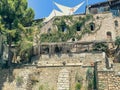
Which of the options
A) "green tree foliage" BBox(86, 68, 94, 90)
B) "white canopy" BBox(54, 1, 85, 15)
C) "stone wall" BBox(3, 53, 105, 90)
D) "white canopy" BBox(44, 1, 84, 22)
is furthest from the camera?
"white canopy" BBox(54, 1, 85, 15)

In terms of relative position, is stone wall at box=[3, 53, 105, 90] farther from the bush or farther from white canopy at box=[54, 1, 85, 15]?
white canopy at box=[54, 1, 85, 15]

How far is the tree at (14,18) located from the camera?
36.9 m

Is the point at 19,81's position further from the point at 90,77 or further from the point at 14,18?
the point at 14,18

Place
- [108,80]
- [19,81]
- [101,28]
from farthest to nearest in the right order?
1. [101,28]
2. [19,81]
3. [108,80]

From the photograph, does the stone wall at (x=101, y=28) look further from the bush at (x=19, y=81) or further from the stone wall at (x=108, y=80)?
the stone wall at (x=108, y=80)

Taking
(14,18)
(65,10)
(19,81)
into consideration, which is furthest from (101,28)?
(19,81)

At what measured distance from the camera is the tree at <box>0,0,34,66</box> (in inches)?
1453

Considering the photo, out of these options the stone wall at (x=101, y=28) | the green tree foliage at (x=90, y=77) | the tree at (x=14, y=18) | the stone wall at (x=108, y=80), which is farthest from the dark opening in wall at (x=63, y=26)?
the stone wall at (x=108, y=80)

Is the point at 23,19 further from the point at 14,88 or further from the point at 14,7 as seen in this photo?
the point at 14,88

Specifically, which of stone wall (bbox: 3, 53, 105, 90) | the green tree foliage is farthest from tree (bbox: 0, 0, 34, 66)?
the green tree foliage

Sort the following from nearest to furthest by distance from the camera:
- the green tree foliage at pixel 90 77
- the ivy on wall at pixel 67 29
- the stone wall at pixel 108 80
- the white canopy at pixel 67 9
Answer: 1. the stone wall at pixel 108 80
2. the green tree foliage at pixel 90 77
3. the ivy on wall at pixel 67 29
4. the white canopy at pixel 67 9

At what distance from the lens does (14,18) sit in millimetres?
37688

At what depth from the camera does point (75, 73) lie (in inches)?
1298

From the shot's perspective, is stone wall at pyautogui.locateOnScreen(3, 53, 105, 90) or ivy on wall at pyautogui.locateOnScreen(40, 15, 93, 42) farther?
ivy on wall at pyautogui.locateOnScreen(40, 15, 93, 42)
